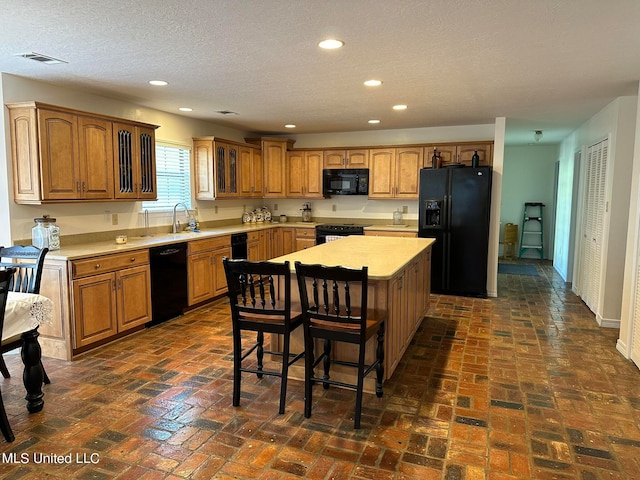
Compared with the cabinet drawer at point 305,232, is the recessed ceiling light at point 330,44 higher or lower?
higher

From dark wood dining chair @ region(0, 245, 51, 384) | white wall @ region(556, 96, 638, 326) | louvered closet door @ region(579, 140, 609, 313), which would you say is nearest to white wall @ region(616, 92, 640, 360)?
white wall @ region(556, 96, 638, 326)

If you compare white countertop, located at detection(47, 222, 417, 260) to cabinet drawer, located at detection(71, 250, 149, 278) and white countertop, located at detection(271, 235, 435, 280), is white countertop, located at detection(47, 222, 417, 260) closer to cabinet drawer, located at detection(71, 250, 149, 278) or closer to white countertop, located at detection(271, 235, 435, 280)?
cabinet drawer, located at detection(71, 250, 149, 278)

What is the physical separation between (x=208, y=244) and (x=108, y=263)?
157cm

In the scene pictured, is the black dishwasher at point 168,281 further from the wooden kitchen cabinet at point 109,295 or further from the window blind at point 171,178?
the window blind at point 171,178

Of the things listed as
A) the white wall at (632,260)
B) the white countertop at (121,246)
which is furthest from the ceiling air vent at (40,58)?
the white wall at (632,260)

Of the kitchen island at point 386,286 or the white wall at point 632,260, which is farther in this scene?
the white wall at point 632,260

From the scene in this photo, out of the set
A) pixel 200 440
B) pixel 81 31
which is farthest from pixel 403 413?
pixel 81 31

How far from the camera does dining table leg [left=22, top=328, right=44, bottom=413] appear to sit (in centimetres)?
281

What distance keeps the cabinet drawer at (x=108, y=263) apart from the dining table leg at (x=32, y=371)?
93cm

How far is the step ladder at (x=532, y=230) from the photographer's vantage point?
31.8 feet

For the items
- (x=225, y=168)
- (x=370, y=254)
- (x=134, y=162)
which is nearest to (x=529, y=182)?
(x=225, y=168)

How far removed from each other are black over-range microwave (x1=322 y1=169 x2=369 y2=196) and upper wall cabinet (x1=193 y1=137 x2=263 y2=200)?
123 cm

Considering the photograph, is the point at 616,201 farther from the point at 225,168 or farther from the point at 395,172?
the point at 225,168

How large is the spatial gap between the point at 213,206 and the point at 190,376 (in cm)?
366
